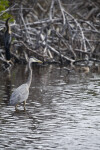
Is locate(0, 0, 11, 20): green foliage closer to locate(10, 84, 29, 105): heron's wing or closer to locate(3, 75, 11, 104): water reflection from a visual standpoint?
locate(3, 75, 11, 104): water reflection

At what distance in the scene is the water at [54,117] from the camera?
8.84 metres

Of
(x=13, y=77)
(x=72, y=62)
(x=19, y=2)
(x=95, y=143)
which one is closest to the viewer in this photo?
(x=95, y=143)

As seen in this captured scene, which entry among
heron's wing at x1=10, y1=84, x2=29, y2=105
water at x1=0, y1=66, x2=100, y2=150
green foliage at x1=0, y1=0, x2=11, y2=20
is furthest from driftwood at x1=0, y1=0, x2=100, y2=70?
heron's wing at x1=10, y1=84, x2=29, y2=105

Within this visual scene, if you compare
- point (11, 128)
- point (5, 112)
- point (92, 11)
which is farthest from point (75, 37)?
point (11, 128)

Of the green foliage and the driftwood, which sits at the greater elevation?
the green foliage

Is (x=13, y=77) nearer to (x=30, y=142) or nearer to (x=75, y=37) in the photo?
(x=75, y=37)

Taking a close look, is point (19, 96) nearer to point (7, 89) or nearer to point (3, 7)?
point (7, 89)

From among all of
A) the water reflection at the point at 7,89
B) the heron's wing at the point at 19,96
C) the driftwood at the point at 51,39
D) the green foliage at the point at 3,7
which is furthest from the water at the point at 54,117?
the driftwood at the point at 51,39

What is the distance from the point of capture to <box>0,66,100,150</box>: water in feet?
29.0

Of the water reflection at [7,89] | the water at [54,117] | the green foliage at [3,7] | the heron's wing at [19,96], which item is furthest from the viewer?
the green foliage at [3,7]

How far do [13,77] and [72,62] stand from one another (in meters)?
4.01

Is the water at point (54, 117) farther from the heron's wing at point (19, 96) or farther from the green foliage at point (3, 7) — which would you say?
the green foliage at point (3, 7)

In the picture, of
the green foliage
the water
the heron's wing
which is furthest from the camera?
the green foliage

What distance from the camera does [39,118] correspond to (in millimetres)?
10945
